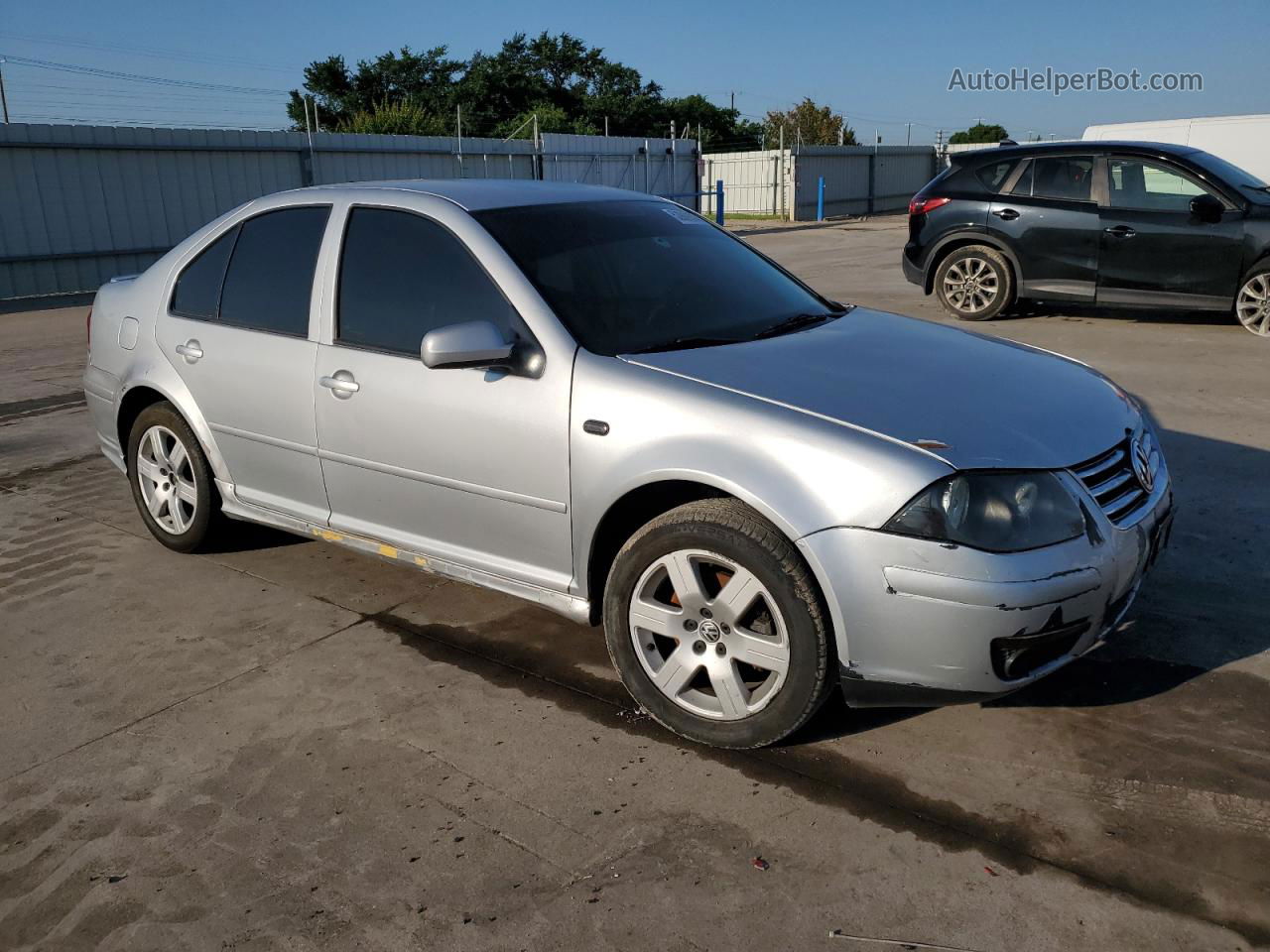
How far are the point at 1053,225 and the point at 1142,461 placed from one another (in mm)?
7164

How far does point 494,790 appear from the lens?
3.01 m

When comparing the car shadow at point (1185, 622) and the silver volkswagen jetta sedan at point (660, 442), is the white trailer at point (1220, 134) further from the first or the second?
the silver volkswagen jetta sedan at point (660, 442)

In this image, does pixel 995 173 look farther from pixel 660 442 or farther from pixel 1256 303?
pixel 660 442

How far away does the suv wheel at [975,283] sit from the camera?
10.2 meters

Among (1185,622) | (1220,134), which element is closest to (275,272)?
(1185,622)

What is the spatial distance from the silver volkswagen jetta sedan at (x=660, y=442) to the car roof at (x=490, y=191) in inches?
1.0

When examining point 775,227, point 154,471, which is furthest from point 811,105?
point 154,471

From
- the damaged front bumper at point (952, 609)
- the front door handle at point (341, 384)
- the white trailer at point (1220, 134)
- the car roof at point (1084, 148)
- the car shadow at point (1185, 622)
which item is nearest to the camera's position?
the damaged front bumper at point (952, 609)

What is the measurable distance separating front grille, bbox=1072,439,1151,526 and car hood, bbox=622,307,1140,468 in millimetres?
37

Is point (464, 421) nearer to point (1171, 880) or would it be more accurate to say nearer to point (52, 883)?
point (52, 883)

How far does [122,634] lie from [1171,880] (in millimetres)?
3658

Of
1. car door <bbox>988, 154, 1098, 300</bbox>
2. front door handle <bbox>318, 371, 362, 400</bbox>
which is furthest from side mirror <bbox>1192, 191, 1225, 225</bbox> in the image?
front door handle <bbox>318, 371, 362, 400</bbox>

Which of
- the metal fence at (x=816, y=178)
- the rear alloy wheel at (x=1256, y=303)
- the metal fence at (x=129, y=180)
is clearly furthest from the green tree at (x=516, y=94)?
the rear alloy wheel at (x=1256, y=303)

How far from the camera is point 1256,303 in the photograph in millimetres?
9180
